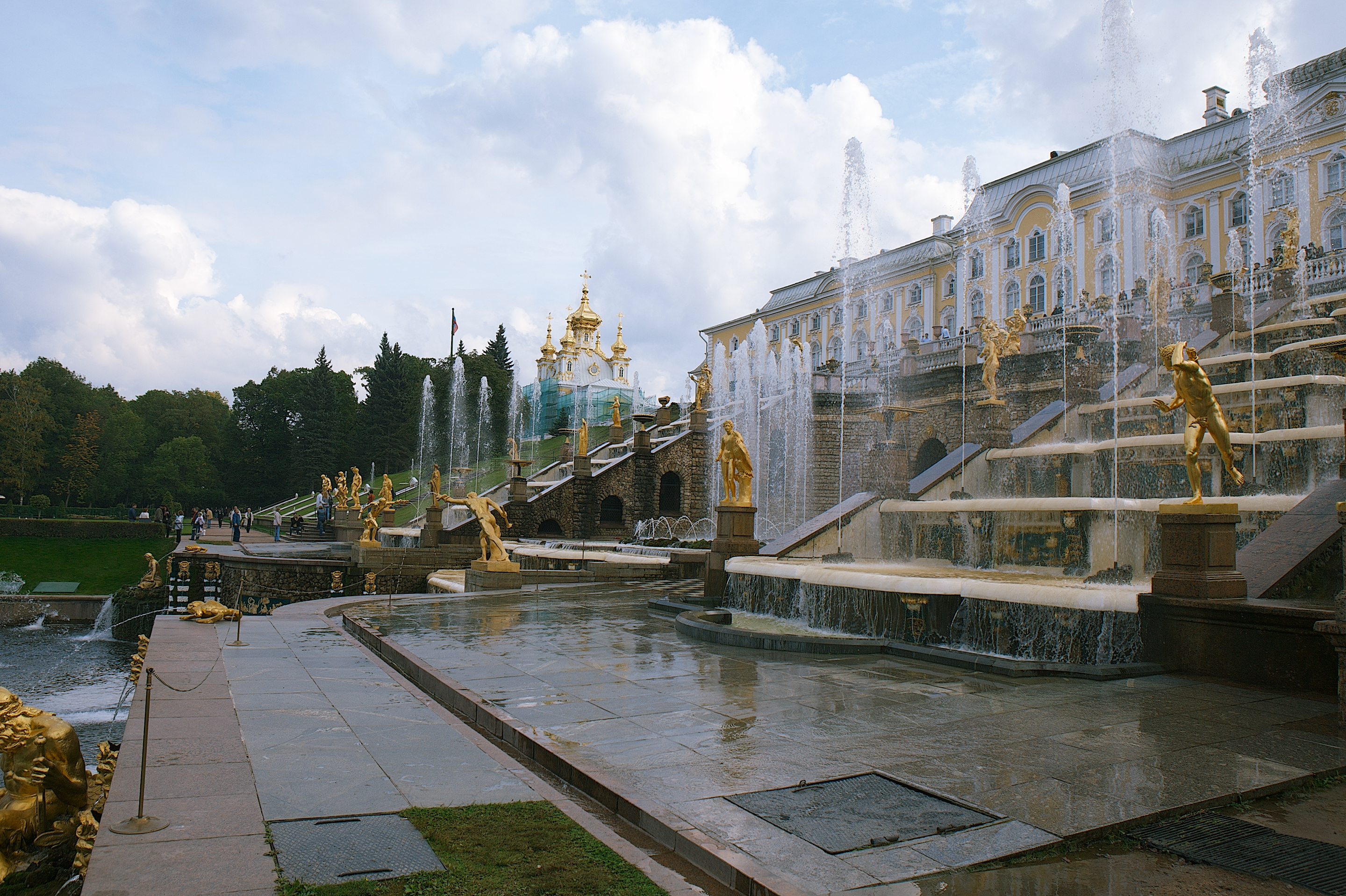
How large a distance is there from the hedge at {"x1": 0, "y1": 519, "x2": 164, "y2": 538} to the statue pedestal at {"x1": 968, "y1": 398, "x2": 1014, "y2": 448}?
40.0m

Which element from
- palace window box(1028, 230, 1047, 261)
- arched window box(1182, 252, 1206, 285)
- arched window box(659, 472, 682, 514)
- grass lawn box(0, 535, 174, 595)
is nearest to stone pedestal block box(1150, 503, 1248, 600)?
arched window box(659, 472, 682, 514)

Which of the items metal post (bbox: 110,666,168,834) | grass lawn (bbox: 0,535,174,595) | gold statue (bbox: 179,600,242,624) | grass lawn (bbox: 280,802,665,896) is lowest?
grass lawn (bbox: 0,535,174,595)

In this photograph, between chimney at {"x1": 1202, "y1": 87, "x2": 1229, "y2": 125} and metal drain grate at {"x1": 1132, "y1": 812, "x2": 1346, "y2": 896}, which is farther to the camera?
chimney at {"x1": 1202, "y1": 87, "x2": 1229, "y2": 125}

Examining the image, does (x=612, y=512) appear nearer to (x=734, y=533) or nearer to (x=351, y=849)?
(x=734, y=533)

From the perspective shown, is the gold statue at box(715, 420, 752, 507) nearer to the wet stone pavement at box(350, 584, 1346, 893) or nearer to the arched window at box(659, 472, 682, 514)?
the wet stone pavement at box(350, 584, 1346, 893)

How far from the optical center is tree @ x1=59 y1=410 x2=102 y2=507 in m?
63.2

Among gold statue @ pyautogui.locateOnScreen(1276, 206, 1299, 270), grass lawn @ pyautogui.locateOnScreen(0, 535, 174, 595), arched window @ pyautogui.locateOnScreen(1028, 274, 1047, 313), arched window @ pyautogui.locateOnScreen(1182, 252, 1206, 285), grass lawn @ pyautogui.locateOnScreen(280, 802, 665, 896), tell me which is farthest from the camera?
arched window @ pyautogui.locateOnScreen(1028, 274, 1047, 313)

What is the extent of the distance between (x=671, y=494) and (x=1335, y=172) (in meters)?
29.9

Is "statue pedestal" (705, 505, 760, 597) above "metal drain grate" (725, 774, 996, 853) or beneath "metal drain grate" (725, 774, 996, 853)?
above

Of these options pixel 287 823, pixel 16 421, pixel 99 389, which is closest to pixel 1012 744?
pixel 287 823

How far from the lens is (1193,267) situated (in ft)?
134

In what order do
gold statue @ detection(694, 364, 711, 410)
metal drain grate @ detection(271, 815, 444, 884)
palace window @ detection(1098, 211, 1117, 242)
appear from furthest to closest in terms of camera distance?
palace window @ detection(1098, 211, 1117, 242) → gold statue @ detection(694, 364, 711, 410) → metal drain grate @ detection(271, 815, 444, 884)

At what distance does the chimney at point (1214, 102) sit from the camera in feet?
146

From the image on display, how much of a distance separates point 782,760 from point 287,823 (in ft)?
9.57
